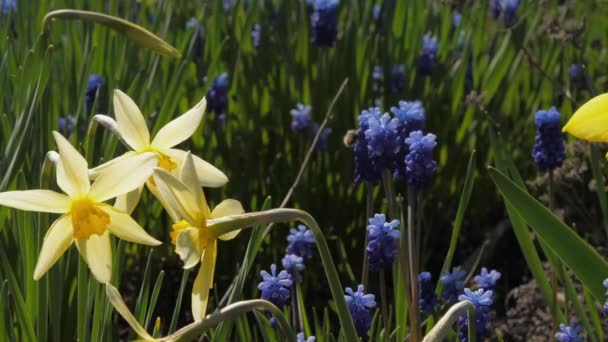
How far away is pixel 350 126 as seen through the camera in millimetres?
2873

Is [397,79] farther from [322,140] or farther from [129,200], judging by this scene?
[129,200]

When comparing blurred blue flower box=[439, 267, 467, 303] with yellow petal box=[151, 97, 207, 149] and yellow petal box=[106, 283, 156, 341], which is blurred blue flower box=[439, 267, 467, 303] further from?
yellow petal box=[106, 283, 156, 341]

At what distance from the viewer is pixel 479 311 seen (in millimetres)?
1680

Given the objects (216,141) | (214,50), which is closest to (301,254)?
(216,141)

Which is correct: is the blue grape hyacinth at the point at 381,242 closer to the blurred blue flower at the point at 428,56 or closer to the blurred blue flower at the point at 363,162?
the blurred blue flower at the point at 363,162

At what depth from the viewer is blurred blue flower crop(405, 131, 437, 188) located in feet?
5.82

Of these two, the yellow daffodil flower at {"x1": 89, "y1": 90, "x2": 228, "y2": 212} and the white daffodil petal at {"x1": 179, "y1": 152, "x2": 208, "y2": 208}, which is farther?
the yellow daffodil flower at {"x1": 89, "y1": 90, "x2": 228, "y2": 212}

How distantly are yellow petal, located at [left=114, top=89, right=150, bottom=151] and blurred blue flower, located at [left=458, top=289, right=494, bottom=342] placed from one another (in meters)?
0.63

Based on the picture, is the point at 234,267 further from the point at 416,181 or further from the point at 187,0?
the point at 187,0

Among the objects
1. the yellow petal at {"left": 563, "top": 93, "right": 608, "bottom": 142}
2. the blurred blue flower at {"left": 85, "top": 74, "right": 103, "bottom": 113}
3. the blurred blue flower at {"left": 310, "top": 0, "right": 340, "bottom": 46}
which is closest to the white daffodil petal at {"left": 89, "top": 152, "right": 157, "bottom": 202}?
the yellow petal at {"left": 563, "top": 93, "right": 608, "bottom": 142}

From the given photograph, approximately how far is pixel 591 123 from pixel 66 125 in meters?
1.61

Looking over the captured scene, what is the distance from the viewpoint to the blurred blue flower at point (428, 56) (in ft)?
9.55

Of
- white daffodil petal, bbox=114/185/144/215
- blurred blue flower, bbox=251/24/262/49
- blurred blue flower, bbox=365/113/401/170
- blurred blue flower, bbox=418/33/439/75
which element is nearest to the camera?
white daffodil petal, bbox=114/185/144/215

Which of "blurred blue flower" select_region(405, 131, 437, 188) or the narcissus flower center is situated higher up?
the narcissus flower center
